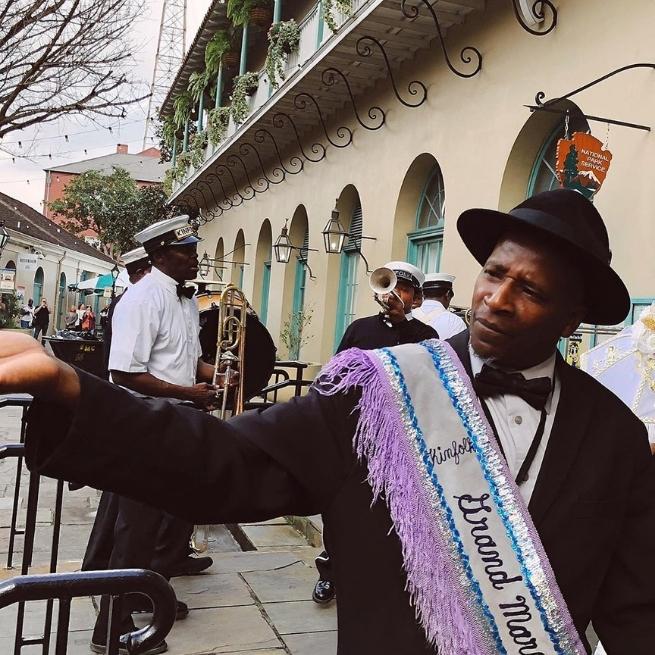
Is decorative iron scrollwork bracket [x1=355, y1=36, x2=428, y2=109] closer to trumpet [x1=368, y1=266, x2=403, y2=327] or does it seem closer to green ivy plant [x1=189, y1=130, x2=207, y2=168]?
trumpet [x1=368, y1=266, x2=403, y2=327]

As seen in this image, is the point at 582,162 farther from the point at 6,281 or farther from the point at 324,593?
the point at 6,281

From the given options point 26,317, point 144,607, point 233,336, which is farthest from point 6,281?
point 144,607

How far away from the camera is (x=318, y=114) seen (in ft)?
40.4

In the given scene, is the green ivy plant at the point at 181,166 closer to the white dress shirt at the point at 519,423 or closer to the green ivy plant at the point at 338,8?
the green ivy plant at the point at 338,8

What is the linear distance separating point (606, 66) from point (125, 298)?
4.16 m

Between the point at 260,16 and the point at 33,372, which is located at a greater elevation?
the point at 260,16

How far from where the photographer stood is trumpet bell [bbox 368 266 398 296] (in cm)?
485

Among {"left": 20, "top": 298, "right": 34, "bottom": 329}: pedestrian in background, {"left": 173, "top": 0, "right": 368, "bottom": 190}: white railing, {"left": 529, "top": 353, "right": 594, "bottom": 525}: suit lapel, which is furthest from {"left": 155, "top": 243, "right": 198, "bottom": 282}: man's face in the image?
{"left": 20, "top": 298, "right": 34, "bottom": 329}: pedestrian in background

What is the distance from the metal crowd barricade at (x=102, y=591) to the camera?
71.9 inches

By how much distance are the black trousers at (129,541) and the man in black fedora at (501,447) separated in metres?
2.18

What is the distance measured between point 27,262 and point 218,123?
20.5 m

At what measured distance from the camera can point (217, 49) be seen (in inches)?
679

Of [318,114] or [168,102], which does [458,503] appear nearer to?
[318,114]

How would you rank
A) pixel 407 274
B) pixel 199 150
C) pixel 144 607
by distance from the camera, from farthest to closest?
pixel 199 150
pixel 407 274
pixel 144 607
